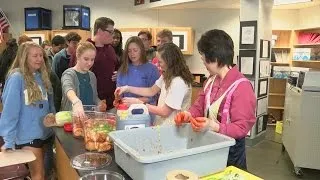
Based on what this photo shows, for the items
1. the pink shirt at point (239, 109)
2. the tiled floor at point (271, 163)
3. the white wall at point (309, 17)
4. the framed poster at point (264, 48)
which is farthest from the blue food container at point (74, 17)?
the pink shirt at point (239, 109)

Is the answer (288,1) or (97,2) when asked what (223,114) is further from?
(97,2)

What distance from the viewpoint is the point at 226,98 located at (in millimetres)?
1516

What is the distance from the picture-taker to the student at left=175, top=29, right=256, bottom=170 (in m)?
1.44

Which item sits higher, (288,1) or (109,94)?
(288,1)

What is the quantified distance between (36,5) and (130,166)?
7.28m

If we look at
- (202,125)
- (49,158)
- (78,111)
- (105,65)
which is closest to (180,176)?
(202,125)

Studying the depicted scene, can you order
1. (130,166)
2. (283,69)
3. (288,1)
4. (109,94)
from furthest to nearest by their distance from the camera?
(283,69), (288,1), (109,94), (130,166)

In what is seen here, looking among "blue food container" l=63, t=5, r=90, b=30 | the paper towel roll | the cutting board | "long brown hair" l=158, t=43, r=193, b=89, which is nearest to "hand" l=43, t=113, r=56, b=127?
the cutting board

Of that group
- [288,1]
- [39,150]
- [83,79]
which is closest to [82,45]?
[83,79]

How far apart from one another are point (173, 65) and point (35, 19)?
5.85m

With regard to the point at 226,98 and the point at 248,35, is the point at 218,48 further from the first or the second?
the point at 248,35

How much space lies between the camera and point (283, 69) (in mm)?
6277

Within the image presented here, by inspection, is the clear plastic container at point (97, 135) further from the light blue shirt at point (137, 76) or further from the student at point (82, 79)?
the light blue shirt at point (137, 76)

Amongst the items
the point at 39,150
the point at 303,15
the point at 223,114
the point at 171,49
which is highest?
the point at 303,15
